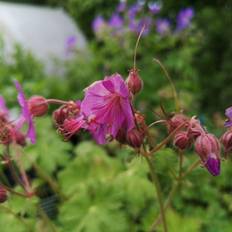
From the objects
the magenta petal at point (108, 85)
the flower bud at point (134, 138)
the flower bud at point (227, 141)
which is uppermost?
the magenta petal at point (108, 85)

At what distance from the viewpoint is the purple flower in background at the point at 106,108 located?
87 centimetres

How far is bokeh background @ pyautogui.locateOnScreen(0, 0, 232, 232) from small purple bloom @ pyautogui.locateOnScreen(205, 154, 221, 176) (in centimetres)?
22

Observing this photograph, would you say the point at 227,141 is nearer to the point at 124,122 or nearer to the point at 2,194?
the point at 124,122

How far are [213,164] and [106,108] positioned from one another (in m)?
0.21

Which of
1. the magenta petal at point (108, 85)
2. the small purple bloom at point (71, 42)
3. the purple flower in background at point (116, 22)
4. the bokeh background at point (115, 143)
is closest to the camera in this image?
the magenta petal at point (108, 85)

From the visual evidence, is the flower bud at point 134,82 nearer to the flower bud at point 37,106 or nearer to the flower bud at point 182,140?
the flower bud at point 182,140

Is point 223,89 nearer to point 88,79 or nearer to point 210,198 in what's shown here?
point 88,79

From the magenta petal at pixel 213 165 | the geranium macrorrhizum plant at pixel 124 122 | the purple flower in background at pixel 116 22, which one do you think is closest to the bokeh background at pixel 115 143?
the purple flower in background at pixel 116 22

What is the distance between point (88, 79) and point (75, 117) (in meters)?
2.64

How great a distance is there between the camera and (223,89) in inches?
171

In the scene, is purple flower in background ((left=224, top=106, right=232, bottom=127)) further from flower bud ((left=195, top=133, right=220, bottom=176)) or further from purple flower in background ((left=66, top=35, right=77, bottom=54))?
purple flower in background ((left=66, top=35, right=77, bottom=54))

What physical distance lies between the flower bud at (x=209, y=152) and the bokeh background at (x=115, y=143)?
0.21 m

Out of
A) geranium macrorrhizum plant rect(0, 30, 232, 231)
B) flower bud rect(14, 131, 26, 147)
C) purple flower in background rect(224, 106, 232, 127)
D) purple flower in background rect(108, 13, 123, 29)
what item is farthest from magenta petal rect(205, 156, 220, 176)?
purple flower in background rect(108, 13, 123, 29)

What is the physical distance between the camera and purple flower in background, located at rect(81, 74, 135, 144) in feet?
2.86
